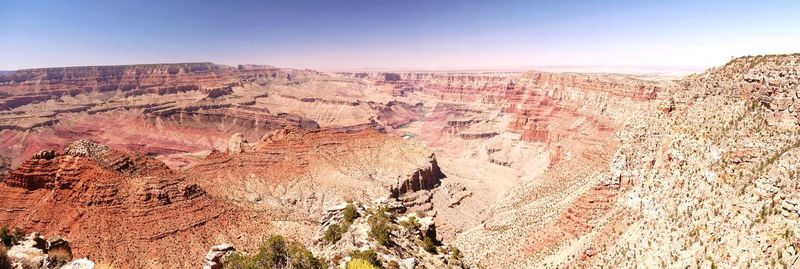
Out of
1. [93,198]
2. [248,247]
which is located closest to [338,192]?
[248,247]

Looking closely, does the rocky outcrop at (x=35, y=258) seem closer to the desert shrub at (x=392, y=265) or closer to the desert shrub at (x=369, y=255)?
the desert shrub at (x=369, y=255)

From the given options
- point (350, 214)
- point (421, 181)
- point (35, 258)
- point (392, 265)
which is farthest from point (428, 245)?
point (421, 181)

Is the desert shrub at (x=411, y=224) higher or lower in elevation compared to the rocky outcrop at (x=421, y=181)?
higher

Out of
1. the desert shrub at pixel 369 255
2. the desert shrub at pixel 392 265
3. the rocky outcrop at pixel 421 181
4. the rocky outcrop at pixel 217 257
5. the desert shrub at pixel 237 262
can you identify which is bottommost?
the rocky outcrop at pixel 421 181

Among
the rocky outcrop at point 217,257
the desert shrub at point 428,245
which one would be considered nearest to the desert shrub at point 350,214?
the desert shrub at point 428,245

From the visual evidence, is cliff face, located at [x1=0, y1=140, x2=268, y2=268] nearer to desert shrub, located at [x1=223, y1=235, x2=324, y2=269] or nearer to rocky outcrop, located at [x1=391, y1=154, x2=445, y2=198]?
desert shrub, located at [x1=223, y1=235, x2=324, y2=269]

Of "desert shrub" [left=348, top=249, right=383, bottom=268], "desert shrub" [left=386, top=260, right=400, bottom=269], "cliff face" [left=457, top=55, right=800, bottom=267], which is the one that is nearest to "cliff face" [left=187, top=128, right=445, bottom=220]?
"cliff face" [left=457, top=55, right=800, bottom=267]
